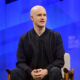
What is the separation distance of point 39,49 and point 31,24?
131cm

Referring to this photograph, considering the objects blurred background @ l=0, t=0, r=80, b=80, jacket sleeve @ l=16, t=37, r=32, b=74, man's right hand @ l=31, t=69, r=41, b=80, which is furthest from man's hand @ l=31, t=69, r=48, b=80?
blurred background @ l=0, t=0, r=80, b=80

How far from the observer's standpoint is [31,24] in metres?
3.62

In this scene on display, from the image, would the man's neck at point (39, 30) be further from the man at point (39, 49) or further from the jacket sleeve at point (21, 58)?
the jacket sleeve at point (21, 58)

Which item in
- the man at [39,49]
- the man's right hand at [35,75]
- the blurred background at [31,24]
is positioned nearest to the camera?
the man's right hand at [35,75]

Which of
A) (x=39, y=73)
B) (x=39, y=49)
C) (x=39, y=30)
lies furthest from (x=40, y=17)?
(x=39, y=73)

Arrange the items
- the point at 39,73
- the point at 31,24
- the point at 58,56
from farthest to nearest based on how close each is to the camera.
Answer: the point at 31,24, the point at 58,56, the point at 39,73

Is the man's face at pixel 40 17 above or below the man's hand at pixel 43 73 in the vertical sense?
above

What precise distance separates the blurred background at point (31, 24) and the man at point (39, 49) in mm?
1158

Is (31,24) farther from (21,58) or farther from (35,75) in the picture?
(35,75)

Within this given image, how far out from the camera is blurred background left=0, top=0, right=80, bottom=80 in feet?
11.5

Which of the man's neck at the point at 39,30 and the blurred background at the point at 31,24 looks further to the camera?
the blurred background at the point at 31,24

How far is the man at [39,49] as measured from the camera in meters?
2.31

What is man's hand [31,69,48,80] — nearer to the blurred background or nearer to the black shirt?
the black shirt

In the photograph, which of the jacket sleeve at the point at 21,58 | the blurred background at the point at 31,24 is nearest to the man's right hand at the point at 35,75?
the jacket sleeve at the point at 21,58
